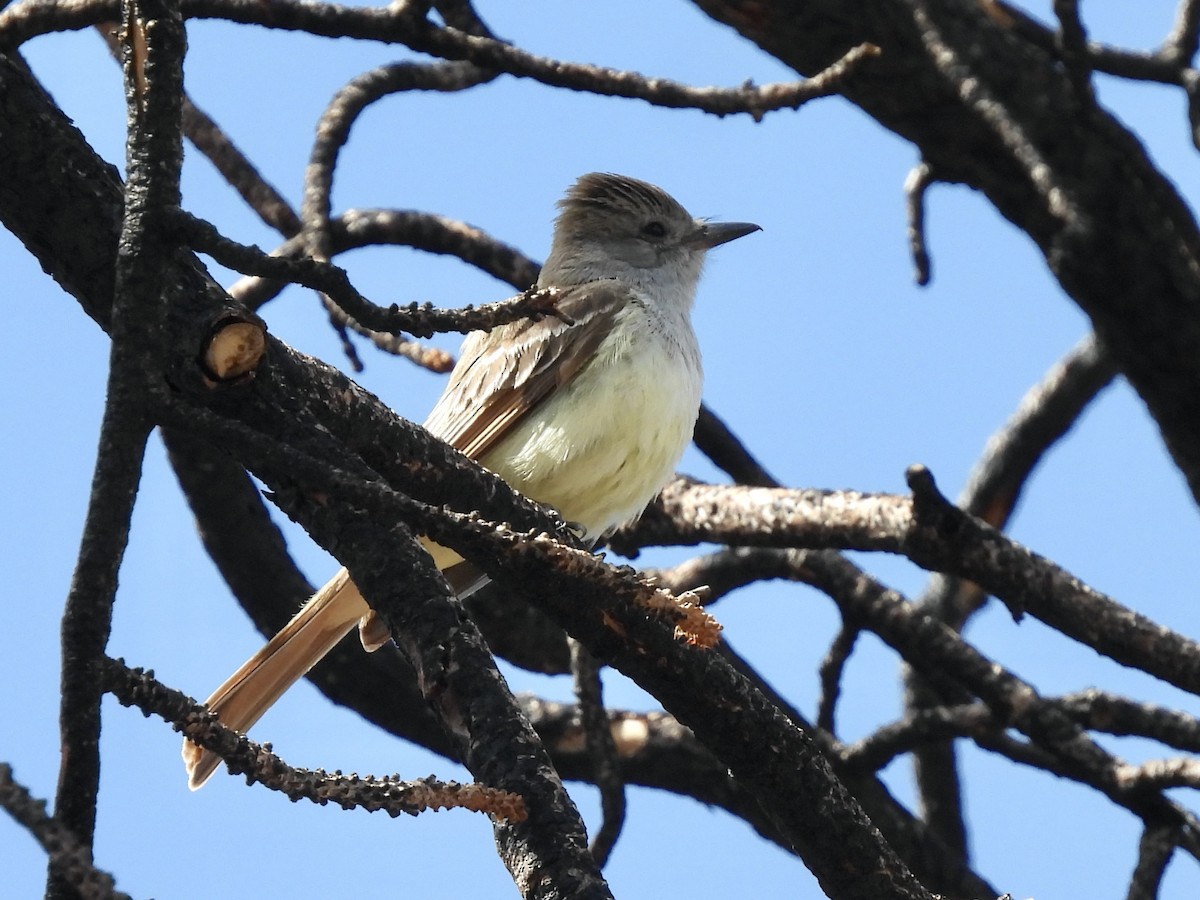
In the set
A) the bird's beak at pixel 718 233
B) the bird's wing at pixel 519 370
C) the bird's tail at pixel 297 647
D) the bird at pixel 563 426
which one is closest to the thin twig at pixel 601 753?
the bird at pixel 563 426

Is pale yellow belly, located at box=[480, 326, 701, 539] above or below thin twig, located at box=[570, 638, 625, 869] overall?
above

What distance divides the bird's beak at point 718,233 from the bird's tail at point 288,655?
265 cm

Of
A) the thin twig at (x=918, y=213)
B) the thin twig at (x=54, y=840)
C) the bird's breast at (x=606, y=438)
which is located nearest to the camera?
the thin twig at (x=54, y=840)

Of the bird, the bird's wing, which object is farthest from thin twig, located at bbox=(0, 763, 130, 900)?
the bird's wing

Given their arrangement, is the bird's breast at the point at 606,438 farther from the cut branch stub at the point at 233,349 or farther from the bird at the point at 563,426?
the cut branch stub at the point at 233,349

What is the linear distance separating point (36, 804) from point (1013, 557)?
12.4 ft

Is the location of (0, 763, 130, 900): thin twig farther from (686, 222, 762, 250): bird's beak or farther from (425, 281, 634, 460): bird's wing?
(686, 222, 762, 250): bird's beak

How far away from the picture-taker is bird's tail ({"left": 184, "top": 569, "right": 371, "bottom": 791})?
186 inches

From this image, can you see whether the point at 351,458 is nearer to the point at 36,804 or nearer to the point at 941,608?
the point at 36,804

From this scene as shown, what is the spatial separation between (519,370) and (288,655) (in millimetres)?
1302

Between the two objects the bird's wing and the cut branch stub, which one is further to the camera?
the bird's wing

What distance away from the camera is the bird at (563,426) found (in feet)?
16.3

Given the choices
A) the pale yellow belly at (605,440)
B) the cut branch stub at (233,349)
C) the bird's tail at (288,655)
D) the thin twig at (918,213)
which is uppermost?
the thin twig at (918,213)

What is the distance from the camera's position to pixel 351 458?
2.78 metres
